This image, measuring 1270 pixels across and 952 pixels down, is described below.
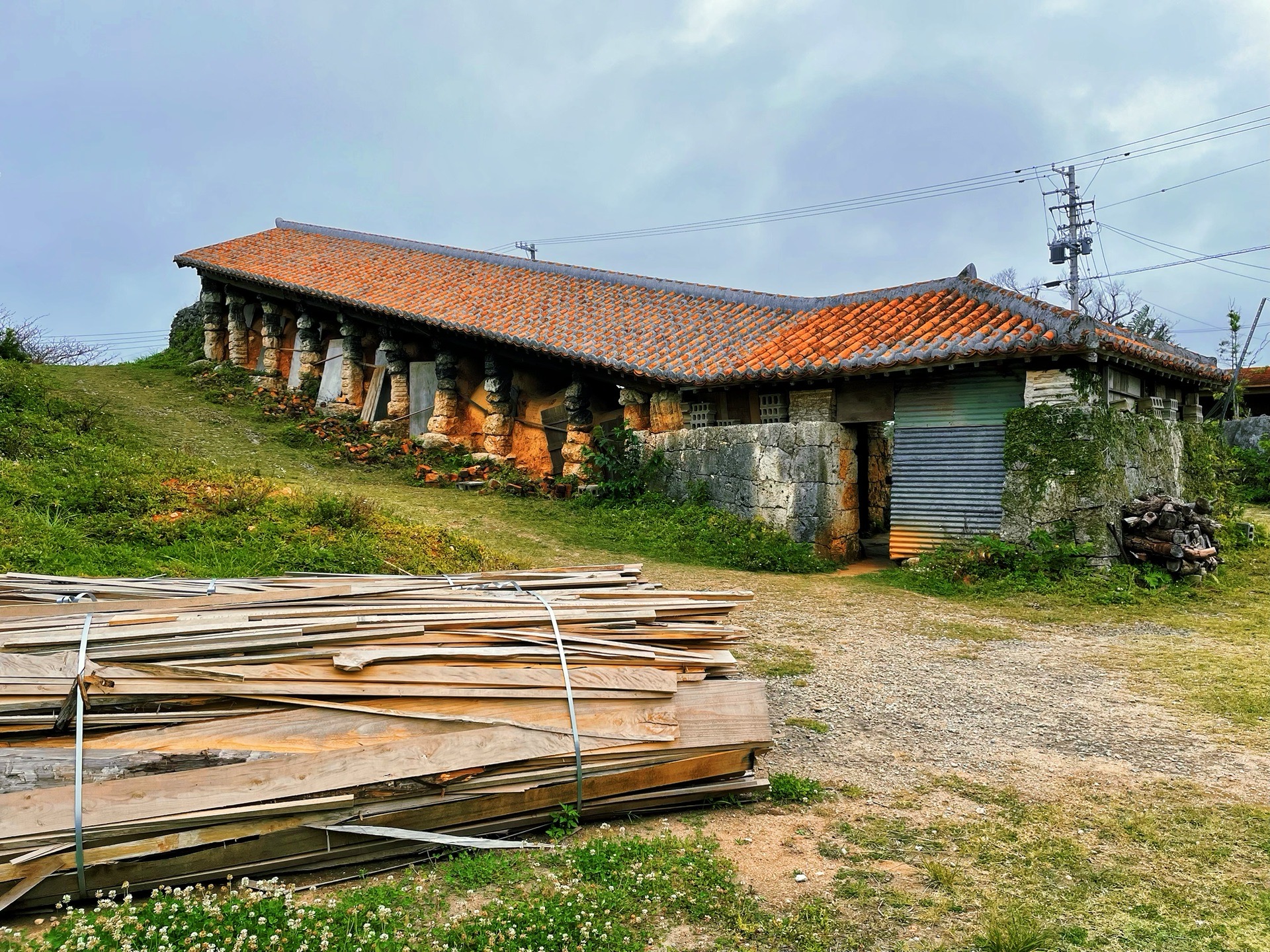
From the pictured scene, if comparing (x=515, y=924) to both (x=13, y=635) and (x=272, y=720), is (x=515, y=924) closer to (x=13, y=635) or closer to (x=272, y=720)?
(x=272, y=720)

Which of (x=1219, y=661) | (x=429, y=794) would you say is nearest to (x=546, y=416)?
(x=1219, y=661)

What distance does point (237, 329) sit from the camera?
1888 cm

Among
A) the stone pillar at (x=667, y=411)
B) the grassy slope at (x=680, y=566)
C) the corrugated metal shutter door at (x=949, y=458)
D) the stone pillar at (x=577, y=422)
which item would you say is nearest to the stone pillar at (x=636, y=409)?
the stone pillar at (x=667, y=411)

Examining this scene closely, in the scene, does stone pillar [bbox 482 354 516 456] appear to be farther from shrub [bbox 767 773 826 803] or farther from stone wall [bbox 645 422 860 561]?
shrub [bbox 767 773 826 803]

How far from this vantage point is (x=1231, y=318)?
60.9 feet

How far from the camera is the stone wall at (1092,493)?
8734 mm

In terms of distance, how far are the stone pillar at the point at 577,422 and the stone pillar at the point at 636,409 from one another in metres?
0.86

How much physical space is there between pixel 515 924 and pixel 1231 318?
21.8 m

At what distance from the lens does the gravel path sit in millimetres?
4105

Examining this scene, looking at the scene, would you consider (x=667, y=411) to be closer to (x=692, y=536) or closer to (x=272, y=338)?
(x=692, y=536)

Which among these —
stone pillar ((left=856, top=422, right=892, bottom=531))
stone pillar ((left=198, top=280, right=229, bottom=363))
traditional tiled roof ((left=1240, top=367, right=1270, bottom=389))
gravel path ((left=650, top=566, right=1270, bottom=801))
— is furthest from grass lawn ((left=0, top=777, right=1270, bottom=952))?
traditional tiled roof ((left=1240, top=367, right=1270, bottom=389))

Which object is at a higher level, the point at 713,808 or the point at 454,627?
the point at 454,627

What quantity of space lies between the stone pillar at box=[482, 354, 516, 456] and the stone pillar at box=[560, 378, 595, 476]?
4.55 feet

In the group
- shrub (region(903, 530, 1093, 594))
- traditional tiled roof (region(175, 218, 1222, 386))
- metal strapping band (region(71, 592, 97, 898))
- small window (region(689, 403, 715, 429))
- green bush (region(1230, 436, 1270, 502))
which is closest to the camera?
metal strapping band (region(71, 592, 97, 898))
